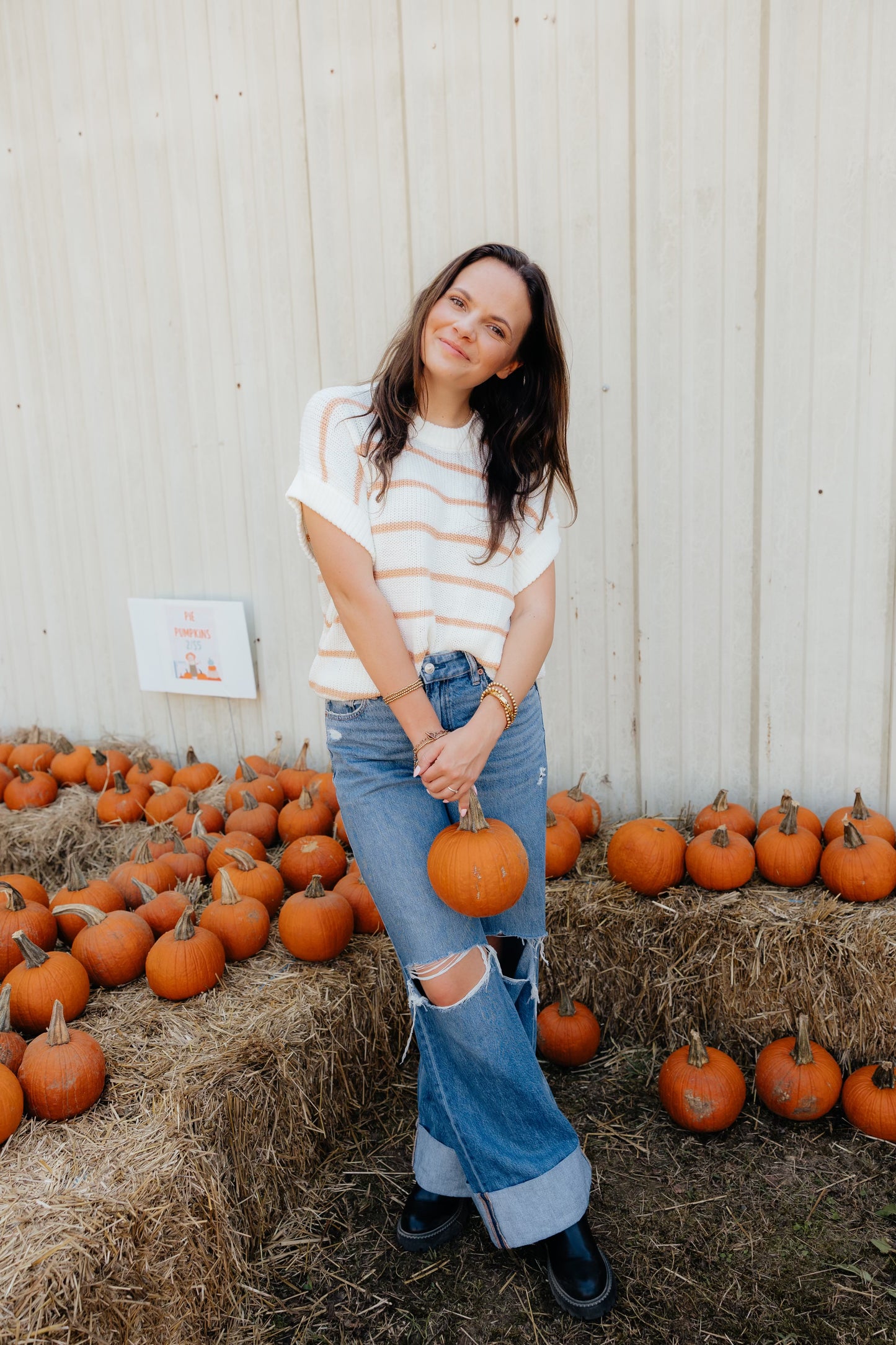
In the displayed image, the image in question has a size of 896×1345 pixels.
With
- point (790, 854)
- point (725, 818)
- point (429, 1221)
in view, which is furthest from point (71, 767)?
point (790, 854)

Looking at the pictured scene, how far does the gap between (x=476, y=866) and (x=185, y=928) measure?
3.46 ft

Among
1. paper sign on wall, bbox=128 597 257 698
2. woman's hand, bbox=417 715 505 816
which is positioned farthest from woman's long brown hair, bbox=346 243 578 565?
paper sign on wall, bbox=128 597 257 698

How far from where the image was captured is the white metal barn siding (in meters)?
2.99

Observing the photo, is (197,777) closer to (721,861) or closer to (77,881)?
(77,881)

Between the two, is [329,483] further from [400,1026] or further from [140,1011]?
[400,1026]

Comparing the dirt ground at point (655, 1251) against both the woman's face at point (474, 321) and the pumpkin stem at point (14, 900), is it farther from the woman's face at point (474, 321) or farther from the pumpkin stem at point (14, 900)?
the woman's face at point (474, 321)

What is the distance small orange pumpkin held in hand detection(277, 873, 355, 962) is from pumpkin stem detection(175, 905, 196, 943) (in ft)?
0.84

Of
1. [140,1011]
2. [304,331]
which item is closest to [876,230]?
[304,331]

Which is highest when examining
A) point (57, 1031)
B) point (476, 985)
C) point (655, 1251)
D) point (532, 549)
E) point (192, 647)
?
point (532, 549)

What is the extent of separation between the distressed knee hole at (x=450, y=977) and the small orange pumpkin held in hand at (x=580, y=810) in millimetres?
1348

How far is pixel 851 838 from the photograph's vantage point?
2740 mm

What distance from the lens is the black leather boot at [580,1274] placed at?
6.54ft

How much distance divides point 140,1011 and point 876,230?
309 centimetres

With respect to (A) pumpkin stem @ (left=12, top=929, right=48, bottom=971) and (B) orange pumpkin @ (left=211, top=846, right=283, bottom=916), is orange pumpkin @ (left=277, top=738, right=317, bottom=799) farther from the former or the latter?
(A) pumpkin stem @ (left=12, top=929, right=48, bottom=971)
